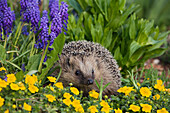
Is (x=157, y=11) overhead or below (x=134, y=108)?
overhead

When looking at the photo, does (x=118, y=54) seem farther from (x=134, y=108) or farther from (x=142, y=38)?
(x=134, y=108)

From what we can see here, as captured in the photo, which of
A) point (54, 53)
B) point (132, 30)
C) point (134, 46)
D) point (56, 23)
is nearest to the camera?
point (54, 53)

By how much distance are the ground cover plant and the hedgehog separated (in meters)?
0.19

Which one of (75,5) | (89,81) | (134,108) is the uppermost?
(75,5)

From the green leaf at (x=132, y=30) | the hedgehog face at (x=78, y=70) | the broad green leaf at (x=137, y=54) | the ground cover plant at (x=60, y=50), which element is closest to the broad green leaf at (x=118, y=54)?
the ground cover plant at (x=60, y=50)

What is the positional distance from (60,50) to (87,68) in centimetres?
50

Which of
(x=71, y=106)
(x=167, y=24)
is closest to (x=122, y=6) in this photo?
(x=71, y=106)

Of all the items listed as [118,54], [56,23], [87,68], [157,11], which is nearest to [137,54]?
[118,54]

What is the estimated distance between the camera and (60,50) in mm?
3352

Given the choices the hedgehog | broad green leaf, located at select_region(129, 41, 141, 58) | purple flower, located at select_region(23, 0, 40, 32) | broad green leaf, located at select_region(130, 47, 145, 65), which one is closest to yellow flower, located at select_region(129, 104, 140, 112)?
the hedgehog

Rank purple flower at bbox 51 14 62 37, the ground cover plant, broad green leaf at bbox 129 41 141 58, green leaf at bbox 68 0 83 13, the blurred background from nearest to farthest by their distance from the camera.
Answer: the ground cover plant < purple flower at bbox 51 14 62 37 < broad green leaf at bbox 129 41 141 58 < green leaf at bbox 68 0 83 13 < the blurred background

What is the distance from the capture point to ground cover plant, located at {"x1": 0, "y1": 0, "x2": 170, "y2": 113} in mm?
2572

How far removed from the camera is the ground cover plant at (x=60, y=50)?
257 cm

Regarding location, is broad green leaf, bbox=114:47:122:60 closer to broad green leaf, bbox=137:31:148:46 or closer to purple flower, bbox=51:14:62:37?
broad green leaf, bbox=137:31:148:46
